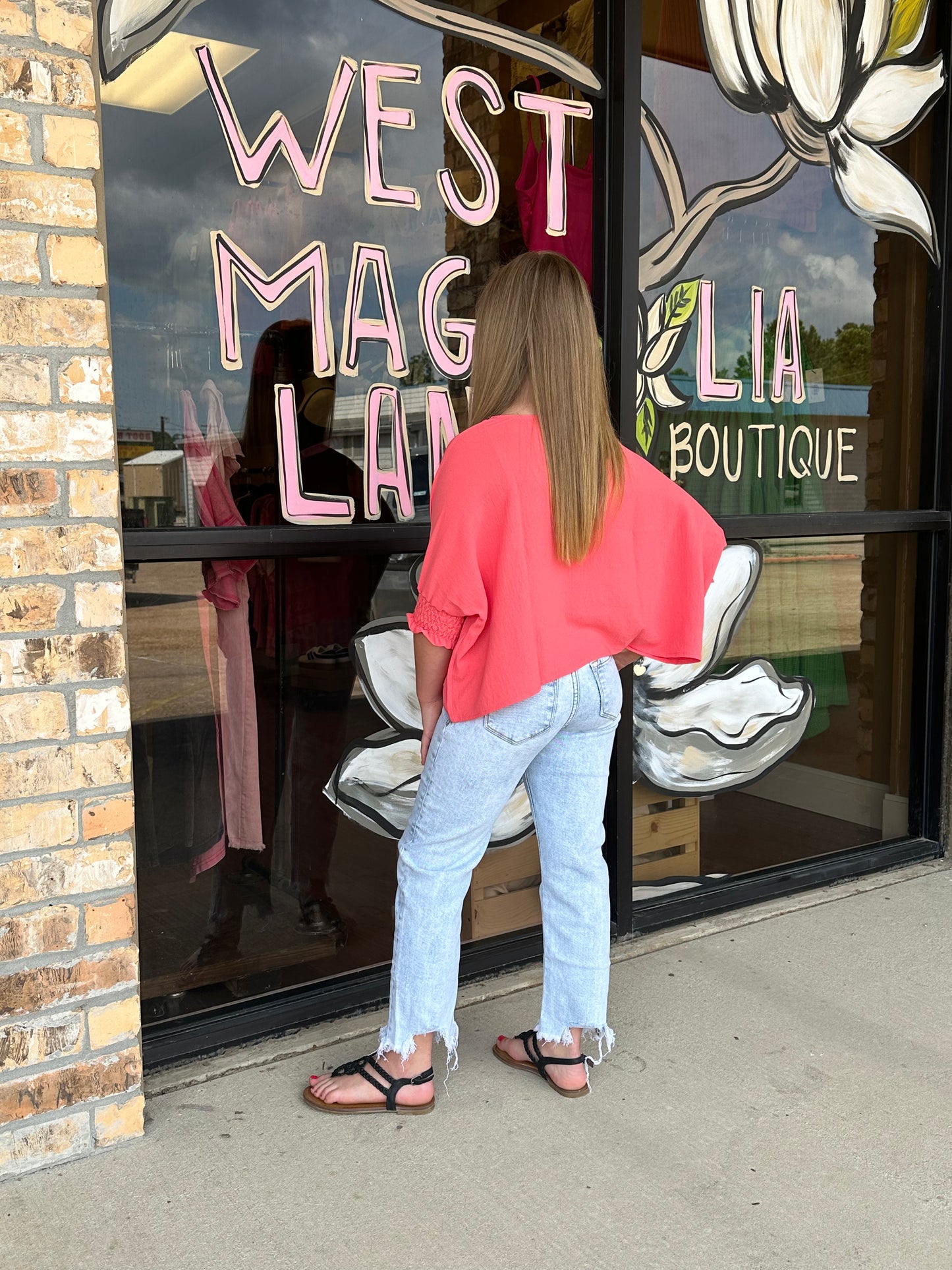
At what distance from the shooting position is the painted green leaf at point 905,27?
12.4 feet

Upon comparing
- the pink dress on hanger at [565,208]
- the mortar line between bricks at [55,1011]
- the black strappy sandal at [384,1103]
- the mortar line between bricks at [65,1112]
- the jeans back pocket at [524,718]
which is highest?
the pink dress on hanger at [565,208]

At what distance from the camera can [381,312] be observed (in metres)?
2.92

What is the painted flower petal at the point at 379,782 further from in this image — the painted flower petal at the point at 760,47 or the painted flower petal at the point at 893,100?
the painted flower petal at the point at 893,100

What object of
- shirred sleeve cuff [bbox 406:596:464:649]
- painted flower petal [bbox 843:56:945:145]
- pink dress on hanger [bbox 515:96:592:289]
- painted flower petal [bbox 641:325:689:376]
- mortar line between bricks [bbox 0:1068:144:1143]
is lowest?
mortar line between bricks [bbox 0:1068:144:1143]

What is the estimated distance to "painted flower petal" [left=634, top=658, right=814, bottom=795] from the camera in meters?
3.59

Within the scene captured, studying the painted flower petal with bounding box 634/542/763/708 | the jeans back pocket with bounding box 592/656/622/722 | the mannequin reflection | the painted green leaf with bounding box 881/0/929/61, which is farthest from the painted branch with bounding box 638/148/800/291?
the jeans back pocket with bounding box 592/656/622/722

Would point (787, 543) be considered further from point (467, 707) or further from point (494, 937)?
point (467, 707)

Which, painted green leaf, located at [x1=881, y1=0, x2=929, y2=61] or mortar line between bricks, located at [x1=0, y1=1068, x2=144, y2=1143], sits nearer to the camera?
mortar line between bricks, located at [x1=0, y1=1068, x2=144, y2=1143]

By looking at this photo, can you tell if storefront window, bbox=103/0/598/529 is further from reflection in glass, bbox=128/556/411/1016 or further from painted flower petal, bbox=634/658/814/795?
painted flower petal, bbox=634/658/814/795

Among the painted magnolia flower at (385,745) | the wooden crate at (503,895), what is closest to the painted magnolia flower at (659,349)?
the painted magnolia flower at (385,745)

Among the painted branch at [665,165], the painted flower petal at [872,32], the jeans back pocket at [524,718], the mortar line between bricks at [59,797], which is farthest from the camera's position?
the painted flower petal at [872,32]

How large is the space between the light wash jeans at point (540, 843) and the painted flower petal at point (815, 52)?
7.68 ft

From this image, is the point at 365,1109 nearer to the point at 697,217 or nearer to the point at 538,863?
the point at 538,863

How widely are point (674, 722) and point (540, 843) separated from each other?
Answer: 4.22 feet
